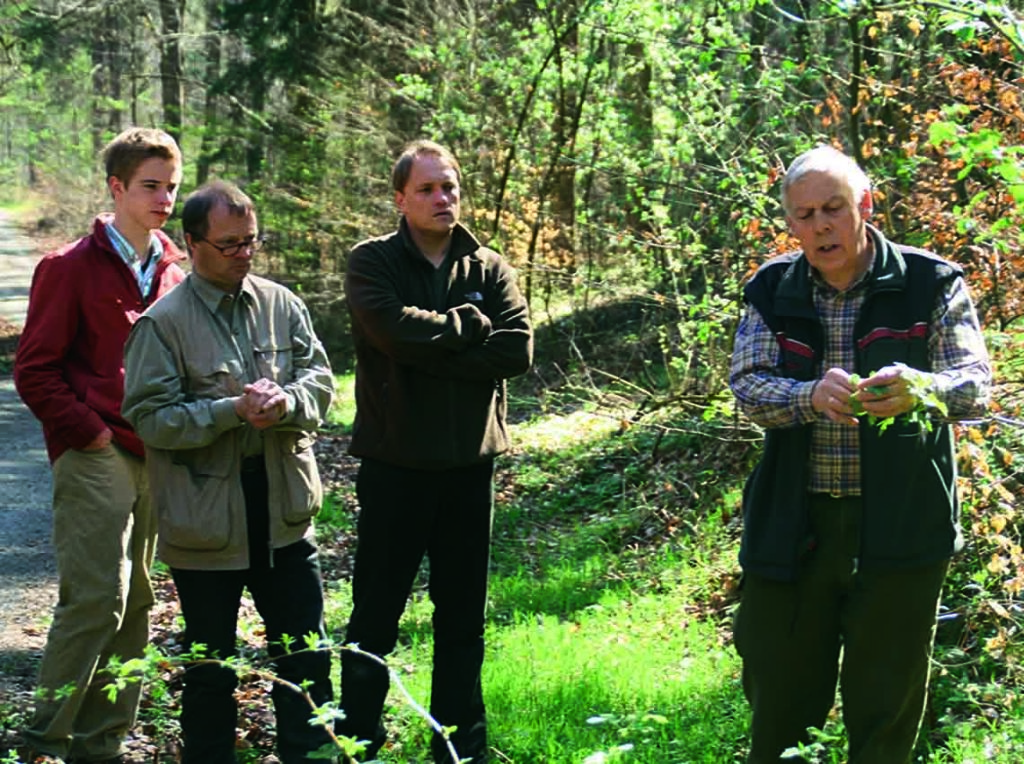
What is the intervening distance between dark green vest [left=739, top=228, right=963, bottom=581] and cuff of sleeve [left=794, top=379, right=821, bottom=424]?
0.31ft

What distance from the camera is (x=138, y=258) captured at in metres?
4.59

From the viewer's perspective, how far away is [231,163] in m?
20.7

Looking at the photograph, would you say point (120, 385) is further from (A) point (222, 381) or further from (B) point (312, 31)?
(B) point (312, 31)

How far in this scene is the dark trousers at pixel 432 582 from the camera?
174 inches

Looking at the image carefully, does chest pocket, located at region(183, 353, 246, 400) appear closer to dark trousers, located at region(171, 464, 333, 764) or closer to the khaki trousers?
dark trousers, located at region(171, 464, 333, 764)

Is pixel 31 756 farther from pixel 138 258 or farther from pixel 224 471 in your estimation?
pixel 138 258

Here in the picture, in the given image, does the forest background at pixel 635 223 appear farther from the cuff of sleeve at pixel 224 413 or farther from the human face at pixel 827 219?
the cuff of sleeve at pixel 224 413

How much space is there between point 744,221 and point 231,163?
1512 cm

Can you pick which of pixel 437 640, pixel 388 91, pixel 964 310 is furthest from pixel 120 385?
pixel 388 91

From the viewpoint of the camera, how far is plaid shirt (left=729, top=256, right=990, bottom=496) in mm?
3281

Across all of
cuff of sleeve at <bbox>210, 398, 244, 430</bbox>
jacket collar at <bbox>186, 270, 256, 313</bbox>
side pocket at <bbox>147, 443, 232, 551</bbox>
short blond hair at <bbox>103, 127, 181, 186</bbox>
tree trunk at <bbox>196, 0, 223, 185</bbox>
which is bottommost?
side pocket at <bbox>147, 443, 232, 551</bbox>

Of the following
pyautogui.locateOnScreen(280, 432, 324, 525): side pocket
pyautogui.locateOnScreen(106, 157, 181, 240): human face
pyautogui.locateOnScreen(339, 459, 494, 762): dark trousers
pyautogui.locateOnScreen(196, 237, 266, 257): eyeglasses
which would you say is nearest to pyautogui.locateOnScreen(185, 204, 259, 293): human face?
pyautogui.locateOnScreen(196, 237, 266, 257): eyeglasses

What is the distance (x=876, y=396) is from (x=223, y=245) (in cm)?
229

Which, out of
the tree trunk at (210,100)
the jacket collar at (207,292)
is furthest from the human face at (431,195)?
the tree trunk at (210,100)
